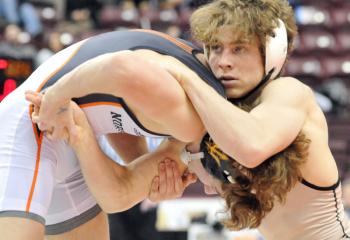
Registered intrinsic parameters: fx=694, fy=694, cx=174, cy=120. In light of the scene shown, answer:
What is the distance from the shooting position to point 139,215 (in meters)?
5.99

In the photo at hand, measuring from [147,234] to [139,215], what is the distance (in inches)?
7.8

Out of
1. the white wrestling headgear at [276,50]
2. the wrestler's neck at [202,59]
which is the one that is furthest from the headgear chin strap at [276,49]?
the wrestler's neck at [202,59]

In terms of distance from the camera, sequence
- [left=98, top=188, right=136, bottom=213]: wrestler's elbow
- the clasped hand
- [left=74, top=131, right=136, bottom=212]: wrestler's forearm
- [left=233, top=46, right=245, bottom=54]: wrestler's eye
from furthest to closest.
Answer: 1. [left=98, top=188, right=136, bottom=213]: wrestler's elbow
2. [left=74, top=131, right=136, bottom=212]: wrestler's forearm
3. [left=233, top=46, right=245, bottom=54]: wrestler's eye
4. the clasped hand

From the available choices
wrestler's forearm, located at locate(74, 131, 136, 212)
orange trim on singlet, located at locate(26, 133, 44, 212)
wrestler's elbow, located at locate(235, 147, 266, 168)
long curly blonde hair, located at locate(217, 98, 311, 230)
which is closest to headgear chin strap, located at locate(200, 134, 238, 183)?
long curly blonde hair, located at locate(217, 98, 311, 230)

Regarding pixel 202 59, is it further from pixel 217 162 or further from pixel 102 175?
pixel 102 175

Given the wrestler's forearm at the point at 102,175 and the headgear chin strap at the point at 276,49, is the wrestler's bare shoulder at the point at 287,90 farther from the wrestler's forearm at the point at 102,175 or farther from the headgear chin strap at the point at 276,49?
the wrestler's forearm at the point at 102,175

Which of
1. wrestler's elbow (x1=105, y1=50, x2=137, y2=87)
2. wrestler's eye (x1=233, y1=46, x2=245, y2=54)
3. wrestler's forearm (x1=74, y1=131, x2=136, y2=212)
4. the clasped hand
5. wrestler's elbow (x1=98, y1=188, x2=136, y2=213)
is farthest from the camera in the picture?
wrestler's elbow (x1=98, y1=188, x2=136, y2=213)

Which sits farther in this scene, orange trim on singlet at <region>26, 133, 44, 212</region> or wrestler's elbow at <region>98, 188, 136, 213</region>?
wrestler's elbow at <region>98, 188, 136, 213</region>

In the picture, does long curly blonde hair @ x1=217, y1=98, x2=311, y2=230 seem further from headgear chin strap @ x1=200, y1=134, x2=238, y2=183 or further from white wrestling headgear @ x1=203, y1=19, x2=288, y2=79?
white wrestling headgear @ x1=203, y1=19, x2=288, y2=79

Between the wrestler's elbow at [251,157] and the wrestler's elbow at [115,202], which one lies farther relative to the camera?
→ the wrestler's elbow at [115,202]

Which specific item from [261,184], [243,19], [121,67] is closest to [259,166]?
[261,184]

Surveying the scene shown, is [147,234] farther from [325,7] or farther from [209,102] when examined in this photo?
[325,7]

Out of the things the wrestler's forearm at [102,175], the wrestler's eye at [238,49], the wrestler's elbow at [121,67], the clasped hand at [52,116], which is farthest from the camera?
the wrestler's forearm at [102,175]

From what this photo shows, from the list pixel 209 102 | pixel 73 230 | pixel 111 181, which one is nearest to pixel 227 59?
pixel 209 102
